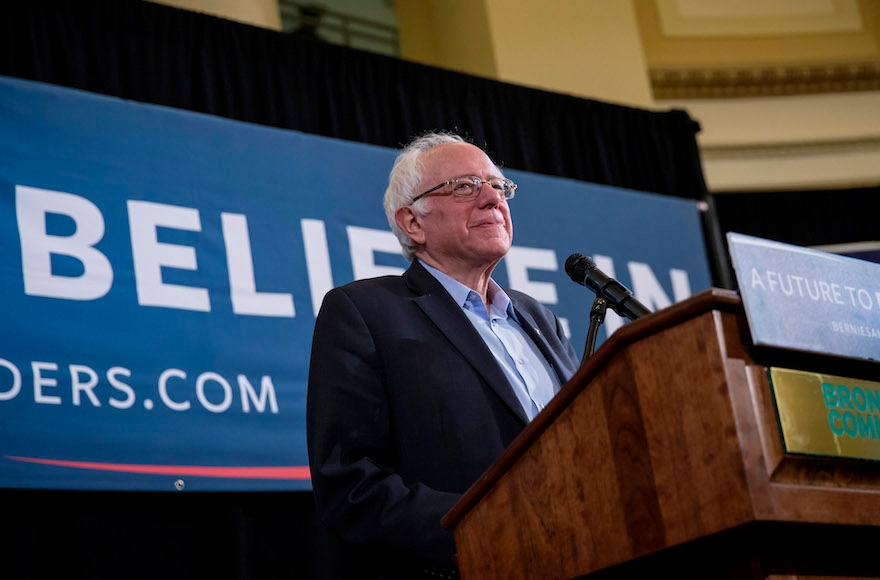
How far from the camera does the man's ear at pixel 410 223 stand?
96.7 inches

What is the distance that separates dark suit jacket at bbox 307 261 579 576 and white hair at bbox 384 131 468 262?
0.28 m

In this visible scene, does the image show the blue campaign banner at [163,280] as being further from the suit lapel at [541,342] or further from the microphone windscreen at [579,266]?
the microphone windscreen at [579,266]

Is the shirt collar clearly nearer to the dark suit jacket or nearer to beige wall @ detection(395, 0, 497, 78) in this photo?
the dark suit jacket

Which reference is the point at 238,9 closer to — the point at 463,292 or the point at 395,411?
the point at 463,292

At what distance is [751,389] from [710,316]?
0.09 meters

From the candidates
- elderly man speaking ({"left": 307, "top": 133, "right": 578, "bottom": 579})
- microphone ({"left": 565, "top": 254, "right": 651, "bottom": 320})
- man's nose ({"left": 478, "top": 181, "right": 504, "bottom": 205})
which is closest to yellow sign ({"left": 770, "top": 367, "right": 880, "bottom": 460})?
microphone ({"left": 565, "top": 254, "right": 651, "bottom": 320})

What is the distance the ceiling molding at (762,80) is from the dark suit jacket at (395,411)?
4.36 meters

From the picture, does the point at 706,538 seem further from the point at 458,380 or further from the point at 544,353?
the point at 544,353

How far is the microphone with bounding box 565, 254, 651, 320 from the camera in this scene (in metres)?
1.96

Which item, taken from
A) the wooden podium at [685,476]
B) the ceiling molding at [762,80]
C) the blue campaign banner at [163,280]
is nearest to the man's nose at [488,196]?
the wooden podium at [685,476]

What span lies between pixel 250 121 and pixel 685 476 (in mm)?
2997

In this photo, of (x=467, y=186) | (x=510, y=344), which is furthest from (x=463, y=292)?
(x=467, y=186)

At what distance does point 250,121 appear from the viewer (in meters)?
4.07

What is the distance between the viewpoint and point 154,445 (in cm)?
317
